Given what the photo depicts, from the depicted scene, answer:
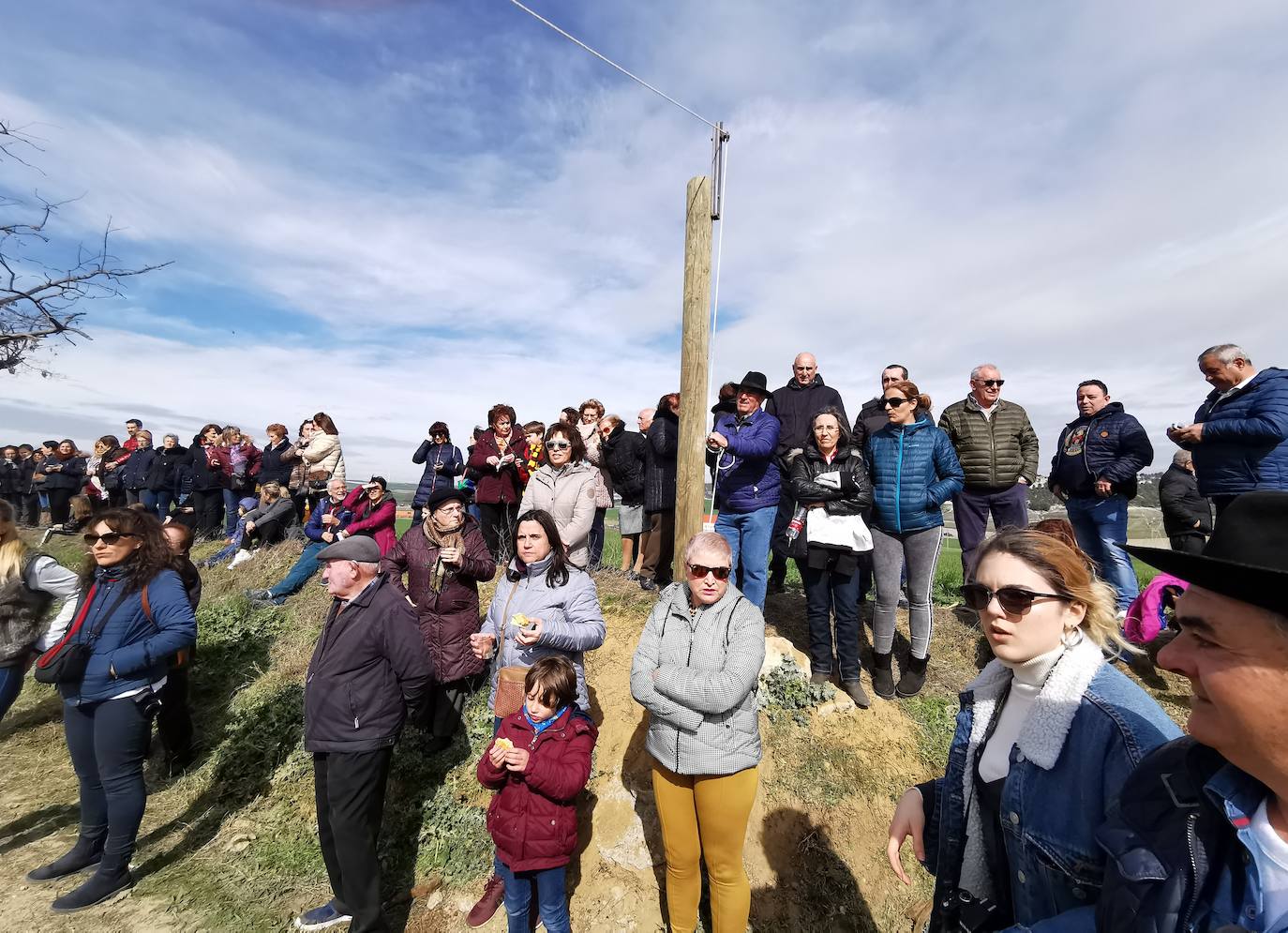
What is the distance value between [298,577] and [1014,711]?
373 inches

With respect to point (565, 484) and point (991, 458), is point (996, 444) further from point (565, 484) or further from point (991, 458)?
point (565, 484)

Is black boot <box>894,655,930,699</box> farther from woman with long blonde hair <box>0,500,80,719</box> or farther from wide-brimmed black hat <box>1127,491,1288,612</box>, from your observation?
woman with long blonde hair <box>0,500,80,719</box>

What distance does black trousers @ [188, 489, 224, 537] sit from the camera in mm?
12414

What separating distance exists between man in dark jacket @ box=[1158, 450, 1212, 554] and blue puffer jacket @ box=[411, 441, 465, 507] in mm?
9565

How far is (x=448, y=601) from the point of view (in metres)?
4.89

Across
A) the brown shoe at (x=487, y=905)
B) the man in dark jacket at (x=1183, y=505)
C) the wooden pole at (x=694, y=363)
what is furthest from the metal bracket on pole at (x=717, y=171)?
the man in dark jacket at (x=1183, y=505)

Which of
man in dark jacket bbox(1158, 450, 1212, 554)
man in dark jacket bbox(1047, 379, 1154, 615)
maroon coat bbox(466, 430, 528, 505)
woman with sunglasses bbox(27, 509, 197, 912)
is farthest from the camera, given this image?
maroon coat bbox(466, 430, 528, 505)

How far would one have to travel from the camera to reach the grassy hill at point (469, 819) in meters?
3.72

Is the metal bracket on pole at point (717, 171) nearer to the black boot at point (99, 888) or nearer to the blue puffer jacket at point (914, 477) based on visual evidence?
the blue puffer jacket at point (914, 477)

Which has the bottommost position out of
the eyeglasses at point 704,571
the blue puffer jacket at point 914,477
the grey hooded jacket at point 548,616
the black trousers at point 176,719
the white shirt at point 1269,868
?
the black trousers at point 176,719

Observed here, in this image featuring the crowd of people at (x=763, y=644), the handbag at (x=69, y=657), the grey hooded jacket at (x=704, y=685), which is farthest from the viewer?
the handbag at (x=69, y=657)

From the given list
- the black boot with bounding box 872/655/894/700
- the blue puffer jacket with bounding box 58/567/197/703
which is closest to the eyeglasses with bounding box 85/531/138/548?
the blue puffer jacket with bounding box 58/567/197/703

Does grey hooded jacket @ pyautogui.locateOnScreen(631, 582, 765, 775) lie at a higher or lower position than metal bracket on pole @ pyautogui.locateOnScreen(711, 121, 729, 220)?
lower

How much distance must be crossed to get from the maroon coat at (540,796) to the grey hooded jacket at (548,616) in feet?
1.88
